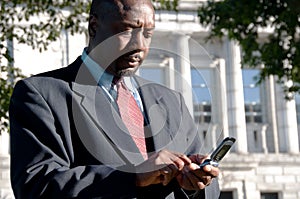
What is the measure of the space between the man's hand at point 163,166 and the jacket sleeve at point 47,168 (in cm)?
8

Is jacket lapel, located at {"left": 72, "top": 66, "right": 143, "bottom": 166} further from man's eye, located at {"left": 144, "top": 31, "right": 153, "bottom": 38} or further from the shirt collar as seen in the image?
man's eye, located at {"left": 144, "top": 31, "right": 153, "bottom": 38}

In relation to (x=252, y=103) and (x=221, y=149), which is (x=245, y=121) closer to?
(x=252, y=103)

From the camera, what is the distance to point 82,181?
9.84 ft

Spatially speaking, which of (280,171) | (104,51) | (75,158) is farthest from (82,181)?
(280,171)

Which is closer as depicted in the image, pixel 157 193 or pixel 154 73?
pixel 157 193

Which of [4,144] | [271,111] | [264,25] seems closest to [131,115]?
[264,25]

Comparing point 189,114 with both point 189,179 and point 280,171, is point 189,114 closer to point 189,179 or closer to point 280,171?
point 189,179

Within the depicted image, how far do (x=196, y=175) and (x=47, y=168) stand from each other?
1.54 feet

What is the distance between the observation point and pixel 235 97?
123 feet

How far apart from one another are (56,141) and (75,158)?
0.10m

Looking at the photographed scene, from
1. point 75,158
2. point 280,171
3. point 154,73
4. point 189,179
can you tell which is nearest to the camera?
point 189,179

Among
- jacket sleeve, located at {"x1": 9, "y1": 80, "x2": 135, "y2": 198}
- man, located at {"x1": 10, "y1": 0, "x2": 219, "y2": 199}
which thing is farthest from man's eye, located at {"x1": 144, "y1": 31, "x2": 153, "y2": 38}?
jacket sleeve, located at {"x1": 9, "y1": 80, "x2": 135, "y2": 198}

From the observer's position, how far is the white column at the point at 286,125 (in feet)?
125

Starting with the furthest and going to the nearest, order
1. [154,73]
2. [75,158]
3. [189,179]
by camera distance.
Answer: [154,73] < [75,158] < [189,179]
